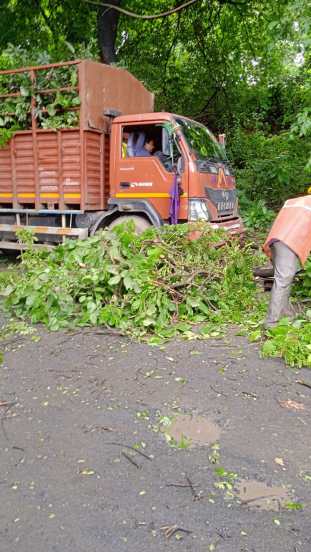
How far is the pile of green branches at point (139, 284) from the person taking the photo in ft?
16.1

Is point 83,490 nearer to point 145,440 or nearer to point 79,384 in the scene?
point 145,440

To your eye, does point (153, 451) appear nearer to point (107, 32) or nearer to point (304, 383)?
point (304, 383)

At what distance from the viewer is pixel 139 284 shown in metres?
4.87

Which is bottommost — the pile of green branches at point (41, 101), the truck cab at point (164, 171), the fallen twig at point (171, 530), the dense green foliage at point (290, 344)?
the fallen twig at point (171, 530)

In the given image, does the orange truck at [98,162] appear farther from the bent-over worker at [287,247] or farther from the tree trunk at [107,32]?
the tree trunk at [107,32]

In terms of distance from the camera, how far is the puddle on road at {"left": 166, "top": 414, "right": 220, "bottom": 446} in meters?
2.99

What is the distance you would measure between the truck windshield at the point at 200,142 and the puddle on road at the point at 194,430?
16.5 ft

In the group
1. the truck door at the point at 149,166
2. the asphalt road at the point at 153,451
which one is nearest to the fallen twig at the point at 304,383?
the asphalt road at the point at 153,451

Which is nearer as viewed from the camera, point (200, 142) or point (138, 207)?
point (138, 207)

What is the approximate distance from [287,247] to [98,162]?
449cm

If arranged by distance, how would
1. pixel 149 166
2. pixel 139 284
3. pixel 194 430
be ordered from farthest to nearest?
pixel 149 166 → pixel 139 284 → pixel 194 430

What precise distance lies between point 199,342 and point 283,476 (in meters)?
2.00

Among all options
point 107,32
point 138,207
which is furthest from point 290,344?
point 107,32

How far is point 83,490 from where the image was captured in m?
2.52
